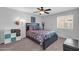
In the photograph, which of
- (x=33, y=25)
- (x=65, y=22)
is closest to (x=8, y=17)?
(x=33, y=25)

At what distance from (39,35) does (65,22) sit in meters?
0.46

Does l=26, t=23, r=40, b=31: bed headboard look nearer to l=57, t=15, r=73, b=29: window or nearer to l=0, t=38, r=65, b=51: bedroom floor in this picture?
l=0, t=38, r=65, b=51: bedroom floor

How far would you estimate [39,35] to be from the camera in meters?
1.39

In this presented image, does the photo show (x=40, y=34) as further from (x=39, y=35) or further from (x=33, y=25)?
(x=33, y=25)

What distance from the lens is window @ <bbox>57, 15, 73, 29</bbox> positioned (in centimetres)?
135

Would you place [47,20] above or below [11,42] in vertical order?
above

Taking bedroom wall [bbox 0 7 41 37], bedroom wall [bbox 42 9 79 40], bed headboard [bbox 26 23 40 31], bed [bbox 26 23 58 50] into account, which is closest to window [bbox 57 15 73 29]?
bedroom wall [bbox 42 9 79 40]

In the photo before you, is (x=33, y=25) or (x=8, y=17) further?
(x=33, y=25)

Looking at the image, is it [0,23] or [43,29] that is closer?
[0,23]
